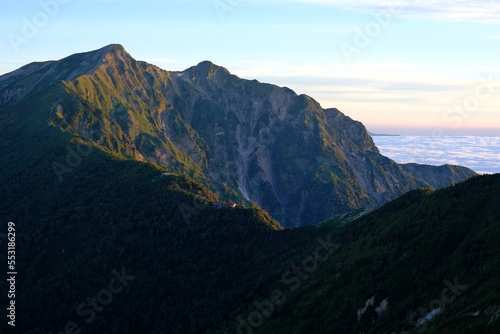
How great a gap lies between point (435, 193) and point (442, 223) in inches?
1252

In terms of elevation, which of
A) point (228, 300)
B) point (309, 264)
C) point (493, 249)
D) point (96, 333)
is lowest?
point (96, 333)

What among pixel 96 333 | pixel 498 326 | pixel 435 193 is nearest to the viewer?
pixel 498 326

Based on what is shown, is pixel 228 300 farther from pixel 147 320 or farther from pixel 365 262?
pixel 365 262

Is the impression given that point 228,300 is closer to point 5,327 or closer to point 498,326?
point 5,327

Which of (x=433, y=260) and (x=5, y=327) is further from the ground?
(x=433, y=260)

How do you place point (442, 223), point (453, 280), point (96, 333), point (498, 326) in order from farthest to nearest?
point (96, 333) < point (442, 223) < point (453, 280) < point (498, 326)

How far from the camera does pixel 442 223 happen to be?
507 feet

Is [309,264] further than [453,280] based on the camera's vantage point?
Yes

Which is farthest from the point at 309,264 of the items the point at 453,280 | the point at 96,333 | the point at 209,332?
the point at 96,333

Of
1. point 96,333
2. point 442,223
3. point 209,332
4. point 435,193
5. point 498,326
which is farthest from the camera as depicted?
point 96,333

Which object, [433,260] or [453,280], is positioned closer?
[453,280]

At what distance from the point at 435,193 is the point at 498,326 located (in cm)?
11382

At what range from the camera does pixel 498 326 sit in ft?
249

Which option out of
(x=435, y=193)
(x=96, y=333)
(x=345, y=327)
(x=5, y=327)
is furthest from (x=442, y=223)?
(x=5, y=327)
